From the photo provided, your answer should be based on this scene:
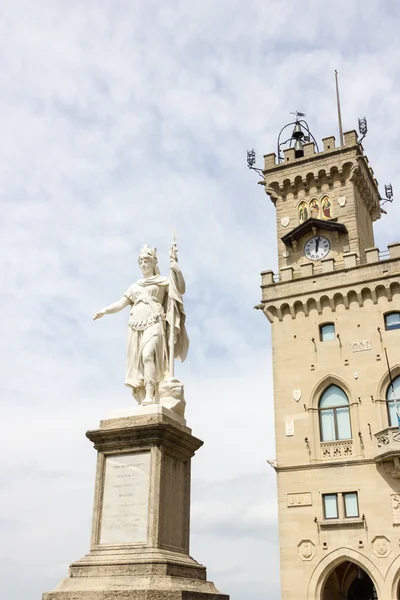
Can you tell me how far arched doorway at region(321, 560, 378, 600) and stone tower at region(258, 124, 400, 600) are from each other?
56mm

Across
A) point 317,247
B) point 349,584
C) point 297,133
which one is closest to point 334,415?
point 349,584

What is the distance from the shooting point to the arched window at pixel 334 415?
3062cm

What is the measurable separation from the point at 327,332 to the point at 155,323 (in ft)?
80.3

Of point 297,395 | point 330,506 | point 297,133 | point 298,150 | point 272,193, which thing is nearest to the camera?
point 330,506

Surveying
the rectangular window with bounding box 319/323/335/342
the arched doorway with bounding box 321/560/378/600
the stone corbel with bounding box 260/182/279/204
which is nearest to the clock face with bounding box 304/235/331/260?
the stone corbel with bounding box 260/182/279/204

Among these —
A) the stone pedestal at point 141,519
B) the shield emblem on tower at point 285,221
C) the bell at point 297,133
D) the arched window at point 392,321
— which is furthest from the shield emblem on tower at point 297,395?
the stone pedestal at point 141,519

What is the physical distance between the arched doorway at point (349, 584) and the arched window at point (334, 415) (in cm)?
578

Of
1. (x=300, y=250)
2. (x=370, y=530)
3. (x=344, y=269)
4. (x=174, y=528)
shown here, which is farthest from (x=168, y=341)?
(x=300, y=250)

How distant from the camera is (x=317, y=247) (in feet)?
119

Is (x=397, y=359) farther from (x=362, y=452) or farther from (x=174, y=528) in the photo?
(x=174, y=528)

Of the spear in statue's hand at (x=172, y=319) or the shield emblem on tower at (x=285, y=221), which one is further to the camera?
the shield emblem on tower at (x=285, y=221)

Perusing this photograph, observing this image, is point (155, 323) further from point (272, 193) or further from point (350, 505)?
point (272, 193)

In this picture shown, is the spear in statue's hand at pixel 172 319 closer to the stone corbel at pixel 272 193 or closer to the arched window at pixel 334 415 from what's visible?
the arched window at pixel 334 415

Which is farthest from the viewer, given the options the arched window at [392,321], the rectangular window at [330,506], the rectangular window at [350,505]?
the arched window at [392,321]
